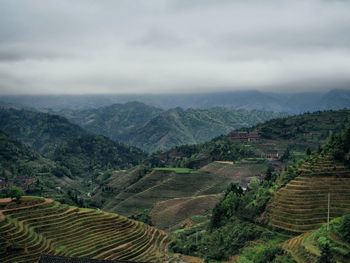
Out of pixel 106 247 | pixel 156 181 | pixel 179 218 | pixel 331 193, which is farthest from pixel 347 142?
pixel 156 181

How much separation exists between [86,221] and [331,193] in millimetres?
30720

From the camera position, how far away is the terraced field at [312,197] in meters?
48.7

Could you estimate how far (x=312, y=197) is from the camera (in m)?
51.2

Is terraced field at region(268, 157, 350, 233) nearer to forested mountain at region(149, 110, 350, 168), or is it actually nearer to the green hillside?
forested mountain at region(149, 110, 350, 168)

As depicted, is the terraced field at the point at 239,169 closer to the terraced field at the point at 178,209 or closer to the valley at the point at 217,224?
the valley at the point at 217,224

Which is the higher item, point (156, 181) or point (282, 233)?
point (282, 233)

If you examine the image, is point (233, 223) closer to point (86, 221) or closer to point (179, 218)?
point (86, 221)

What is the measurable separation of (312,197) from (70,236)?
28.5 meters

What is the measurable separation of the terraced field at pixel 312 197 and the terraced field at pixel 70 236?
1596 centimetres

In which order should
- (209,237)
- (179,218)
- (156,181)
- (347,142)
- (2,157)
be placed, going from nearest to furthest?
(347,142) → (209,237) → (179,218) → (156,181) → (2,157)

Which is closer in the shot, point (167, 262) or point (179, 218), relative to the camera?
point (167, 262)

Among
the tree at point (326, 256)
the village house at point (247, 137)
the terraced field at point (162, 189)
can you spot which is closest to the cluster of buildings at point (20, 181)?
the terraced field at point (162, 189)

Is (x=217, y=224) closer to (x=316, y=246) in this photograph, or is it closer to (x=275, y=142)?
(x=316, y=246)

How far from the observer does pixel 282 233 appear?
49.4 metres
